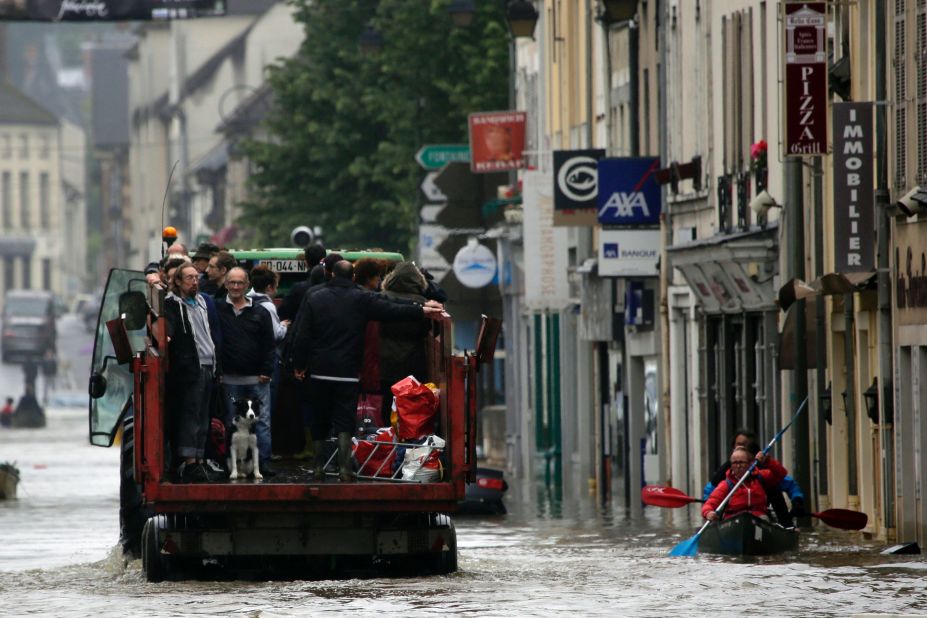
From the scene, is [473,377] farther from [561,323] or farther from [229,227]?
[229,227]

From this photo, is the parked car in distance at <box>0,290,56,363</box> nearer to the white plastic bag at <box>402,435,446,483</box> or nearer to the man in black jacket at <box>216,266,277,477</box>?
the man in black jacket at <box>216,266,277,477</box>

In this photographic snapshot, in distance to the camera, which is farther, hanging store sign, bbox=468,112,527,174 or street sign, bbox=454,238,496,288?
street sign, bbox=454,238,496,288

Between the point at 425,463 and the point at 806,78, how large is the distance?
8.43 m

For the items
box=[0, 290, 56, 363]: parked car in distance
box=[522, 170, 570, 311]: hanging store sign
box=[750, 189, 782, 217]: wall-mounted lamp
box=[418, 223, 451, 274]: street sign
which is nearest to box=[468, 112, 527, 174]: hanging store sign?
box=[418, 223, 451, 274]: street sign

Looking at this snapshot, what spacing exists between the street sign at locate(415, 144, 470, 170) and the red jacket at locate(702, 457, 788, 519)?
24.8m

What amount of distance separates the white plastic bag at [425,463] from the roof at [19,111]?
6736 inches

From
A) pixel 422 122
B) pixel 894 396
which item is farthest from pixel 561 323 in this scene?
pixel 894 396

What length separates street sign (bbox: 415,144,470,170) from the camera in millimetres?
47344

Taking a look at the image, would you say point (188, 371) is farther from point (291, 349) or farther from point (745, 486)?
point (745, 486)

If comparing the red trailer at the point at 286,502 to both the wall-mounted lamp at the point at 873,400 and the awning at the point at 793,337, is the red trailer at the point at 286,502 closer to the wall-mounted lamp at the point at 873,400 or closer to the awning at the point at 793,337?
the wall-mounted lamp at the point at 873,400

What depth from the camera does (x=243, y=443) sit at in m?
19.0

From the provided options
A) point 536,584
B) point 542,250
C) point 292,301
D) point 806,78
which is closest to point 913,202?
point 806,78

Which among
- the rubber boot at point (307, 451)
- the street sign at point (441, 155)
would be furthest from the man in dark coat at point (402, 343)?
the street sign at point (441, 155)

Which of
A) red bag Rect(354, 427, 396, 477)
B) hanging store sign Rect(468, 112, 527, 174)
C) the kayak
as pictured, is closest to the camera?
red bag Rect(354, 427, 396, 477)
